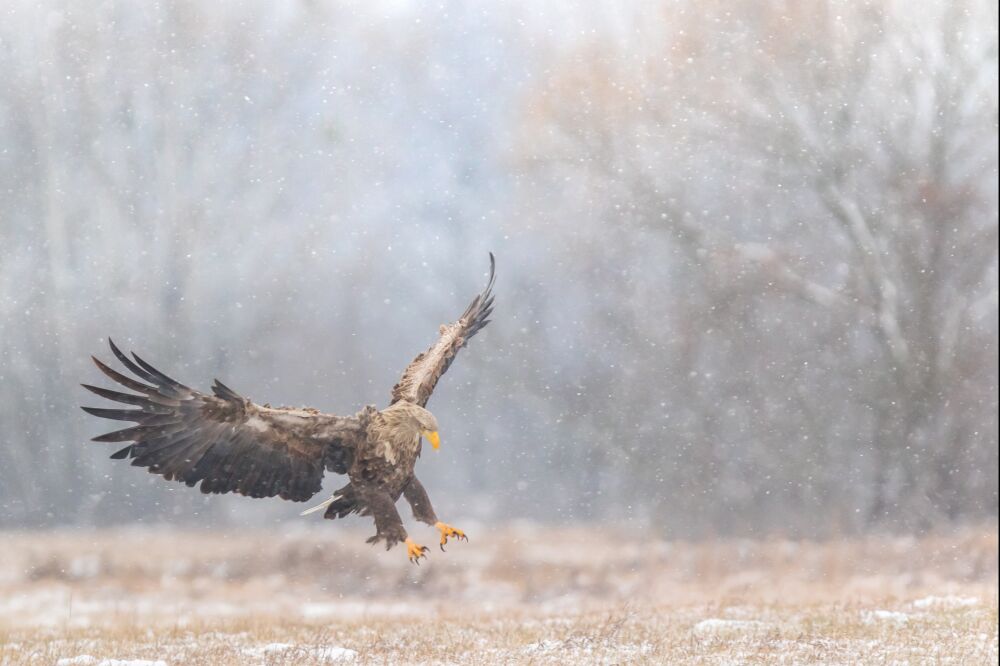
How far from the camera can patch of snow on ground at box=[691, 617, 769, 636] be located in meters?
10.0

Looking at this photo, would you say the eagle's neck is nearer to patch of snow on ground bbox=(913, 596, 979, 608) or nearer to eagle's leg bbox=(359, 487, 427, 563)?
eagle's leg bbox=(359, 487, 427, 563)

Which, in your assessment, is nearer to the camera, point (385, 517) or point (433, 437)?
point (433, 437)

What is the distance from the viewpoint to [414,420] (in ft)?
21.4

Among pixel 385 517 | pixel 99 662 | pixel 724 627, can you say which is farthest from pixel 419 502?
pixel 724 627

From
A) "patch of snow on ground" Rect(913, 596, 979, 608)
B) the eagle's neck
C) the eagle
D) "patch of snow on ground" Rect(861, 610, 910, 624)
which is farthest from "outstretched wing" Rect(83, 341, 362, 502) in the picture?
"patch of snow on ground" Rect(913, 596, 979, 608)

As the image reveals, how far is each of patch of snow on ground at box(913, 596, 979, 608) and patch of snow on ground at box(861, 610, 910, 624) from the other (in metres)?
1.12

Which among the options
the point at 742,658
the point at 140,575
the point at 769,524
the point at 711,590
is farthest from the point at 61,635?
the point at 769,524

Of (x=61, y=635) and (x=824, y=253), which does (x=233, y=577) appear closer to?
(x=61, y=635)

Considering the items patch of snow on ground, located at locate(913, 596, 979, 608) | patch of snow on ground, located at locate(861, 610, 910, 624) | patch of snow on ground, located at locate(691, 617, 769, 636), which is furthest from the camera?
patch of snow on ground, located at locate(913, 596, 979, 608)

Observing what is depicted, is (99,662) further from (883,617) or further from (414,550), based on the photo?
(883,617)

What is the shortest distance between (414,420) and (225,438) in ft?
4.46

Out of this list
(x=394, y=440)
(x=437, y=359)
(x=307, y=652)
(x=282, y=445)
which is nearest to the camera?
(x=394, y=440)

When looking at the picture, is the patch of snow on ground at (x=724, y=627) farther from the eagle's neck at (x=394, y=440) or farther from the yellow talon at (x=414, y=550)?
the eagle's neck at (x=394, y=440)

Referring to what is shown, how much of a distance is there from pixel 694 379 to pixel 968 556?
213 inches
